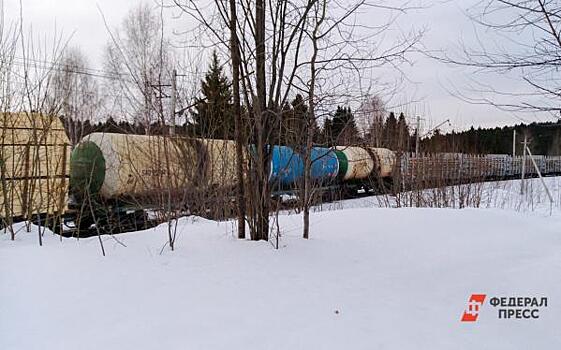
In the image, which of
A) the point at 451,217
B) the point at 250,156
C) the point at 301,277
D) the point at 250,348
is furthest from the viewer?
the point at 451,217

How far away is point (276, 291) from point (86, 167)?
734 cm

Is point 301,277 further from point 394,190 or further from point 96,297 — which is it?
point 394,190

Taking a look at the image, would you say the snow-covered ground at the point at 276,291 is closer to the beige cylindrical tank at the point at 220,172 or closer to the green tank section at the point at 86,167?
the beige cylindrical tank at the point at 220,172

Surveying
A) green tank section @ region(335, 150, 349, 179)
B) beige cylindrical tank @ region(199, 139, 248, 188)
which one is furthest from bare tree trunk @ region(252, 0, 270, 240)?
green tank section @ region(335, 150, 349, 179)

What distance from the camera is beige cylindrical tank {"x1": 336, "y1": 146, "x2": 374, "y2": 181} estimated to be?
52.1 ft

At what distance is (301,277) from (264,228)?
1128 millimetres

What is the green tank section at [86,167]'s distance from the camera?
28.9ft

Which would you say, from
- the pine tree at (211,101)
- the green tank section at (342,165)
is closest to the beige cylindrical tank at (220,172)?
the pine tree at (211,101)

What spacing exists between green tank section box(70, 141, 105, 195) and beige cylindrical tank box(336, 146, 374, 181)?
9.47 m

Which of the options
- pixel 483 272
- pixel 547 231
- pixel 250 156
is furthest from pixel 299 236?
pixel 547 231

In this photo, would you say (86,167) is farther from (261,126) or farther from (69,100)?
(261,126)

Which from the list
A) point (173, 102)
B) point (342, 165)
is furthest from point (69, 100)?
point (342, 165)

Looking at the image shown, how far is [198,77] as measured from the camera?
19.1 feet

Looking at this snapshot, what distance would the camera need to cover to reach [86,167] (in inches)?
345
